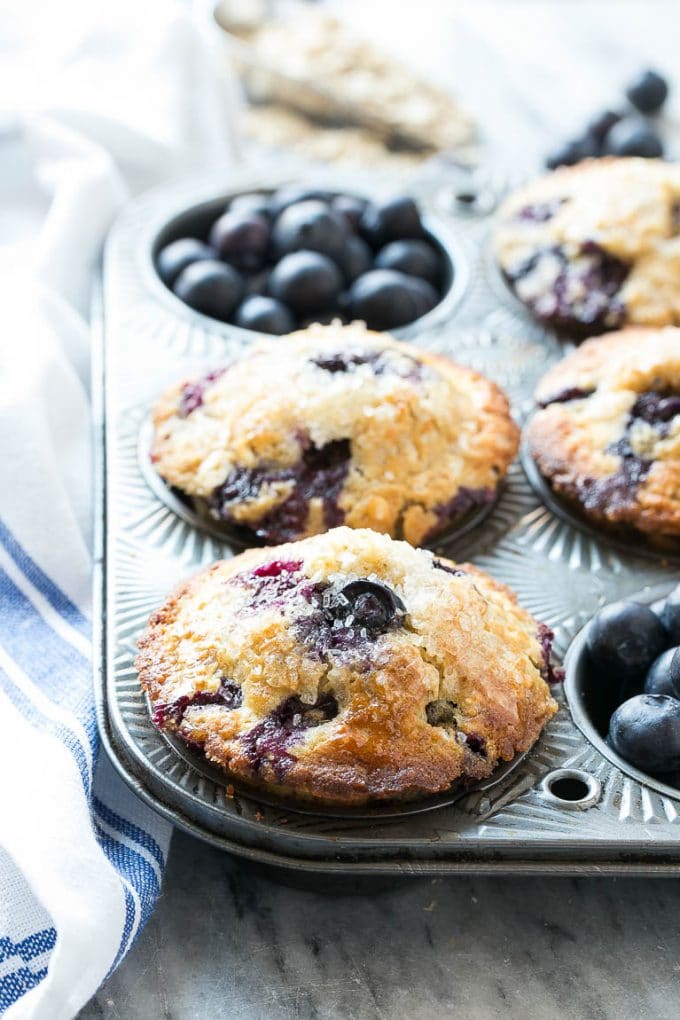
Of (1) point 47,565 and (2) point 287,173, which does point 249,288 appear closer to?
(2) point 287,173

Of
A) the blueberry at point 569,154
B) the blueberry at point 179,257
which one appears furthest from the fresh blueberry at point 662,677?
the blueberry at point 569,154

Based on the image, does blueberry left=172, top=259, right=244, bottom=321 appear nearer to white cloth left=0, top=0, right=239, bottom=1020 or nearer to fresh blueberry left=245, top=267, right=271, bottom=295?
fresh blueberry left=245, top=267, right=271, bottom=295

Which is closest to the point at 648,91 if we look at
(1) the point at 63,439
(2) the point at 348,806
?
(1) the point at 63,439

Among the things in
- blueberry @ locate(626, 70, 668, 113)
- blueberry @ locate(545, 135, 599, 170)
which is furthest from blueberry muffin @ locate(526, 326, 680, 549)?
blueberry @ locate(626, 70, 668, 113)

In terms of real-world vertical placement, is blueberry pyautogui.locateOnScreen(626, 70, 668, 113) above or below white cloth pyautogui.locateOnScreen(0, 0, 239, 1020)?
above

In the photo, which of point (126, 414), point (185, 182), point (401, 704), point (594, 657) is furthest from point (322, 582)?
point (185, 182)

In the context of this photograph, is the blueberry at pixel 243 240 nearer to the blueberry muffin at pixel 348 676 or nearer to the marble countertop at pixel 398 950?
the blueberry muffin at pixel 348 676
